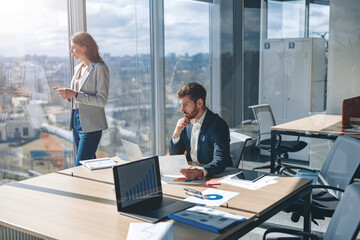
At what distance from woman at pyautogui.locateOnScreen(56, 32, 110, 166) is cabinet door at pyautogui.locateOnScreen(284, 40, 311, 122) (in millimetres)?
2390

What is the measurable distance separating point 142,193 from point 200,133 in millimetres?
1035

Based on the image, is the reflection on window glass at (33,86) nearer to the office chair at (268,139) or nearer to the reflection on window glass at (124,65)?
the reflection on window glass at (124,65)

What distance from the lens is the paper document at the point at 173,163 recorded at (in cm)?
284

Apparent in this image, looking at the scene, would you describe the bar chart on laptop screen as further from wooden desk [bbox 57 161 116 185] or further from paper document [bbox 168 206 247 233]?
wooden desk [bbox 57 161 116 185]

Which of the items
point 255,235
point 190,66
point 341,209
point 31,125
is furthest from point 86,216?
point 190,66

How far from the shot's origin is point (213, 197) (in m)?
2.36

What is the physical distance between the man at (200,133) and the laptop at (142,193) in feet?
2.26

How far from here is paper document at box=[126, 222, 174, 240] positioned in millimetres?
1806

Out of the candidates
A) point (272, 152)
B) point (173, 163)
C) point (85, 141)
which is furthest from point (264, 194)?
point (272, 152)

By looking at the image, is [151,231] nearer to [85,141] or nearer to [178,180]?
[178,180]

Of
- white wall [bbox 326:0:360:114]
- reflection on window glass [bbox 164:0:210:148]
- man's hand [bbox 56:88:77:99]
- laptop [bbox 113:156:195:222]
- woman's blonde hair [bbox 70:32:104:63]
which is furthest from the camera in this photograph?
reflection on window glass [bbox 164:0:210:148]

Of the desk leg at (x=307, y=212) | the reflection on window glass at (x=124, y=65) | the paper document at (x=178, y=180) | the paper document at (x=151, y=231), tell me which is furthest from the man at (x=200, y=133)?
the reflection on window glass at (x=124, y=65)

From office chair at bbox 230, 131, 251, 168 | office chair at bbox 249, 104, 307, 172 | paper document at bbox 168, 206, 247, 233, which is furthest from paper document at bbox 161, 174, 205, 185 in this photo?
office chair at bbox 249, 104, 307, 172

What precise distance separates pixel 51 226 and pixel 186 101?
153 centimetres
